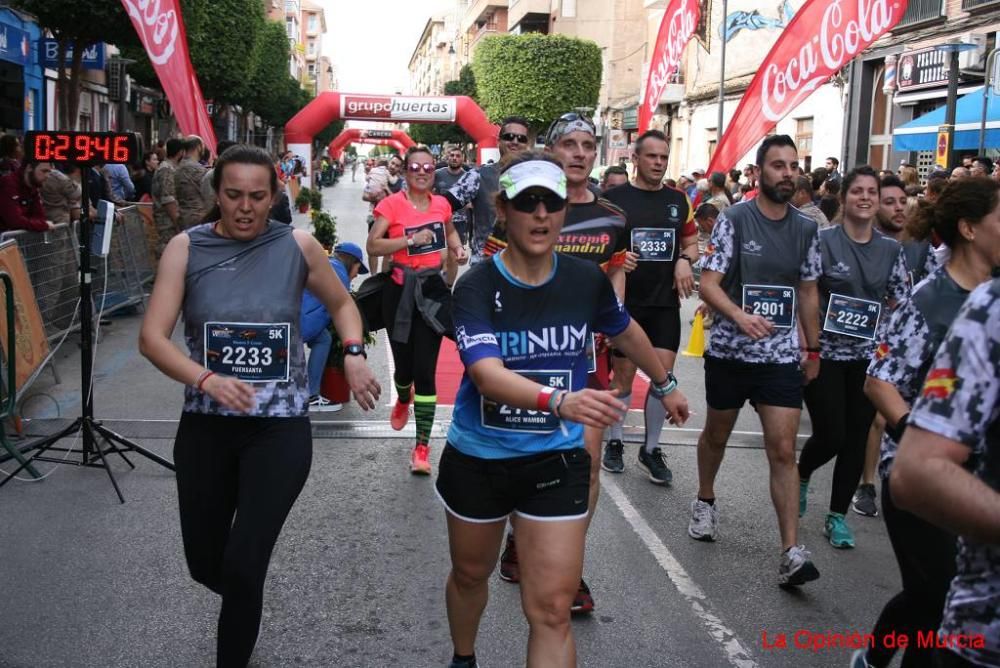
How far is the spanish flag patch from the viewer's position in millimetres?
2012

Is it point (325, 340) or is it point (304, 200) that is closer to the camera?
point (325, 340)

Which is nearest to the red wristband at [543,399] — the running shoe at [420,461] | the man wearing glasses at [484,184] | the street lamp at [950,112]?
the man wearing glasses at [484,184]

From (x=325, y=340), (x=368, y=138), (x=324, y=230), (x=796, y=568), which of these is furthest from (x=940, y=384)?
(x=368, y=138)

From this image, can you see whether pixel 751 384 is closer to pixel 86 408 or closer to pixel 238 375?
pixel 238 375

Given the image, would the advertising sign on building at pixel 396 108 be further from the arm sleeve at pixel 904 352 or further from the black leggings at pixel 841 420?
the arm sleeve at pixel 904 352

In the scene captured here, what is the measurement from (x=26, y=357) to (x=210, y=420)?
5060 millimetres

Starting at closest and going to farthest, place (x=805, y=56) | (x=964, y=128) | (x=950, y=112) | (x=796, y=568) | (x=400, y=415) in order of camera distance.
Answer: (x=796, y=568) → (x=400, y=415) → (x=805, y=56) → (x=950, y=112) → (x=964, y=128)

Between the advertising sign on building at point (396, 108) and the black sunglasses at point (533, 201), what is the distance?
1113 inches

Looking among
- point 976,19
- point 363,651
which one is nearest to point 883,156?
point 976,19

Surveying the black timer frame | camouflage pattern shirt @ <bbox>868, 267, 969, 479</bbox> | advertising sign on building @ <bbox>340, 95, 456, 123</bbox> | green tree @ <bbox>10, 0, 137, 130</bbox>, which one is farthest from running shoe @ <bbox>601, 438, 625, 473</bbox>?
advertising sign on building @ <bbox>340, 95, 456, 123</bbox>

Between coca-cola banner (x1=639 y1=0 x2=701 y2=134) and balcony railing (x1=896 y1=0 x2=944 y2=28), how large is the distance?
14.0 m

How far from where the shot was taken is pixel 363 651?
433cm

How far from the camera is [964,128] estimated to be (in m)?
18.4

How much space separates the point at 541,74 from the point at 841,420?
5141 cm
